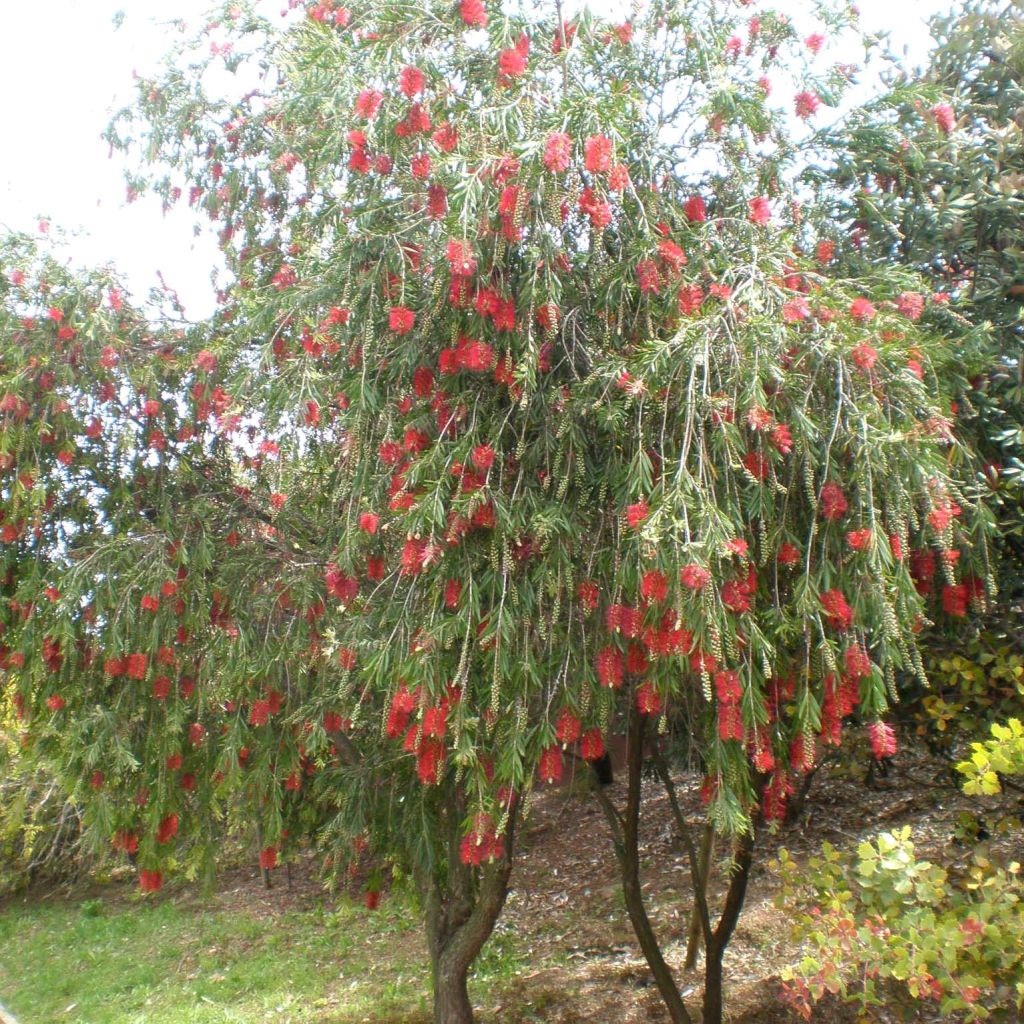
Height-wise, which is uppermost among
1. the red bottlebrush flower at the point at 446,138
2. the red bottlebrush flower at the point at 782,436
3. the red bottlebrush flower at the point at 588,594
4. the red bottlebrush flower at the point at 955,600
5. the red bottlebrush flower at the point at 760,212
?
the red bottlebrush flower at the point at 446,138

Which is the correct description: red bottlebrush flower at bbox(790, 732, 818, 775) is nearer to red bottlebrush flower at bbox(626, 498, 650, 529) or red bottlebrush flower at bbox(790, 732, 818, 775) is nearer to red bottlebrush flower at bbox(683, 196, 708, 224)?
red bottlebrush flower at bbox(626, 498, 650, 529)

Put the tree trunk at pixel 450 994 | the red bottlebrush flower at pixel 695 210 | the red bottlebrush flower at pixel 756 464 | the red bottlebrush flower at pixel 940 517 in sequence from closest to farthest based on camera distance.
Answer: the red bottlebrush flower at pixel 940 517
the red bottlebrush flower at pixel 756 464
the red bottlebrush flower at pixel 695 210
the tree trunk at pixel 450 994

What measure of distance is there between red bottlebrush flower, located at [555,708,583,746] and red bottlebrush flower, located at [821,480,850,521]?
0.97 m

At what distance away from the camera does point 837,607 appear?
2.77 meters

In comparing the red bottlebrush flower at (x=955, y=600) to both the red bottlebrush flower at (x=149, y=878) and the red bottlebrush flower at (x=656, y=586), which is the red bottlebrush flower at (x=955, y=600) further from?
the red bottlebrush flower at (x=149, y=878)

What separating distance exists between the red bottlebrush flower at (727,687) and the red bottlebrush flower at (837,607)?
0.33 metres

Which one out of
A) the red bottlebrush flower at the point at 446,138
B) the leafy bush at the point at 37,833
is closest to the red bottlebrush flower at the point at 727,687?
the red bottlebrush flower at the point at 446,138

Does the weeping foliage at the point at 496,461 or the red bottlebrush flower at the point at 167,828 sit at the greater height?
the weeping foliage at the point at 496,461

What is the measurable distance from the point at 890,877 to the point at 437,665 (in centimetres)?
143

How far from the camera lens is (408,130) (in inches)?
128

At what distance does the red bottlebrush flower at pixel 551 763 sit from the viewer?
2.98 m

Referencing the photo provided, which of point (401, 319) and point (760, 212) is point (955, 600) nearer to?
point (760, 212)

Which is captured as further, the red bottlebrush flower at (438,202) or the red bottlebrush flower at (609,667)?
the red bottlebrush flower at (438,202)

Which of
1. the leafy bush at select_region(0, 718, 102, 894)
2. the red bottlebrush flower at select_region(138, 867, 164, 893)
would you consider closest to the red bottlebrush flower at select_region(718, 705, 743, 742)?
the red bottlebrush flower at select_region(138, 867, 164, 893)
